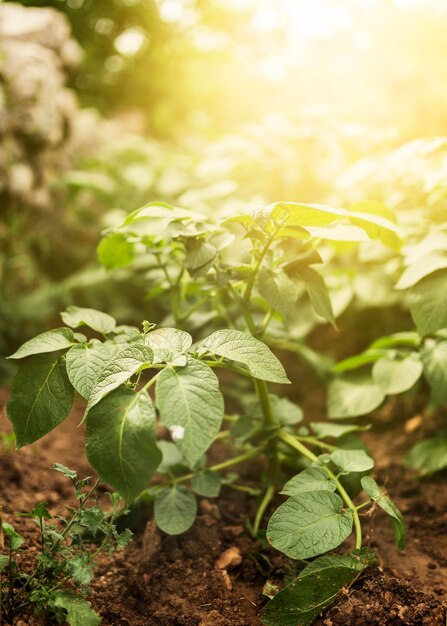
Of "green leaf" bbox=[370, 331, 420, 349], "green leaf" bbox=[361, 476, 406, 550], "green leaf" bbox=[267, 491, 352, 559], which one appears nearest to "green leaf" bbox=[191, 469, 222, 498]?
"green leaf" bbox=[267, 491, 352, 559]

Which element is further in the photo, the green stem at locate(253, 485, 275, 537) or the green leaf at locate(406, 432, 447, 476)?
the green leaf at locate(406, 432, 447, 476)

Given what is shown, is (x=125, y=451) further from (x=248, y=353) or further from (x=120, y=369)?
(x=248, y=353)

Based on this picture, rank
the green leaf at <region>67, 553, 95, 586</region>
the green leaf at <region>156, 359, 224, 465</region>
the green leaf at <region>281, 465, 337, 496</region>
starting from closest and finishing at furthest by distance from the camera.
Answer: the green leaf at <region>156, 359, 224, 465</region>, the green leaf at <region>67, 553, 95, 586</region>, the green leaf at <region>281, 465, 337, 496</region>

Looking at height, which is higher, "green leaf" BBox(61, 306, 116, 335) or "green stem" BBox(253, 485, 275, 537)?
"green leaf" BBox(61, 306, 116, 335)

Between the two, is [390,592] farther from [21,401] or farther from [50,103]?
[50,103]

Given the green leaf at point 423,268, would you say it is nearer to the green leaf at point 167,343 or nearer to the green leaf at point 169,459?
the green leaf at point 167,343

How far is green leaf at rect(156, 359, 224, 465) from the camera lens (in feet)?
2.98

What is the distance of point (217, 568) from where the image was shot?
53.2 inches

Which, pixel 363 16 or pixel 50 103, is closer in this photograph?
pixel 50 103

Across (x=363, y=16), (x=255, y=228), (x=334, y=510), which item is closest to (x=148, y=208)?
(x=255, y=228)

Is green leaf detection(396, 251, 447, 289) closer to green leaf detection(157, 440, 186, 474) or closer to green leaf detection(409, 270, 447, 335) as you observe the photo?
green leaf detection(409, 270, 447, 335)

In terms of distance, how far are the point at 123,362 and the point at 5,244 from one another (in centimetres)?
198

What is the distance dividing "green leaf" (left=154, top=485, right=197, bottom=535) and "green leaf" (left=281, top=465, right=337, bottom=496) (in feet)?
0.96

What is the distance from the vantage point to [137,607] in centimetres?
125
